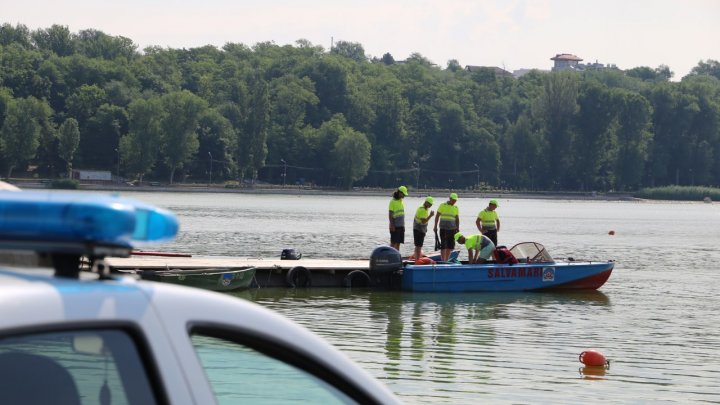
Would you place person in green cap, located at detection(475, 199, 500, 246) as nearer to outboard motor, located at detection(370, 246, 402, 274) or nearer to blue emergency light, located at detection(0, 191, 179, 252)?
outboard motor, located at detection(370, 246, 402, 274)

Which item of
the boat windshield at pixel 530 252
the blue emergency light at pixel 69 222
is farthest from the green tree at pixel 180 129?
the blue emergency light at pixel 69 222

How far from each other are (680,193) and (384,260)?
16616 centimetres

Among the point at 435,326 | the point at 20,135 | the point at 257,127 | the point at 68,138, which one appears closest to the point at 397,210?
the point at 435,326

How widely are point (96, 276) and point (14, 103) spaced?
15046 cm

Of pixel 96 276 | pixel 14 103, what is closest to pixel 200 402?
pixel 96 276

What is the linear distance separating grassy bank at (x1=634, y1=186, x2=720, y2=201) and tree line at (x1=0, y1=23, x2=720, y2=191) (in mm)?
2375

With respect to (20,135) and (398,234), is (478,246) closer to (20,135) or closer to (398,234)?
(398,234)

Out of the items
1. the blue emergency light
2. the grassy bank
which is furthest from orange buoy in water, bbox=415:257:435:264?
the grassy bank

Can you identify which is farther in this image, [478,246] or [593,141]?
[593,141]

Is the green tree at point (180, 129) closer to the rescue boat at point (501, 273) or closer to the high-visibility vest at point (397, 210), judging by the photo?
the rescue boat at point (501, 273)

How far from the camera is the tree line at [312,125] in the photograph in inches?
6009

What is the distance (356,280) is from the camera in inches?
1053

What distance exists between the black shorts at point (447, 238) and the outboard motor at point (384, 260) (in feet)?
3.77

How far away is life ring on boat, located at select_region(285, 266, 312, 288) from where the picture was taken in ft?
85.6
